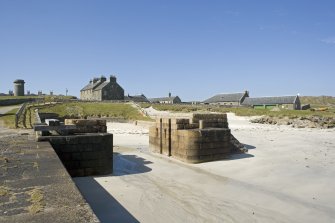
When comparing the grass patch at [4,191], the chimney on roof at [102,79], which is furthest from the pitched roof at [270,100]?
the grass patch at [4,191]

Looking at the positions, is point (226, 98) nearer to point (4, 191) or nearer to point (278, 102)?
point (278, 102)

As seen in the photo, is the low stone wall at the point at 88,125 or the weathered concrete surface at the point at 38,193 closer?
the weathered concrete surface at the point at 38,193

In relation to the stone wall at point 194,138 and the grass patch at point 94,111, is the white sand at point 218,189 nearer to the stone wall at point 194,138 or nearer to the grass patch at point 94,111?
the stone wall at point 194,138

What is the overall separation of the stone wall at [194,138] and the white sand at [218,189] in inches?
20.2

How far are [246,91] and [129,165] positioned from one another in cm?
6457

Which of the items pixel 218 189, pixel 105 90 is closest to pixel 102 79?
pixel 105 90

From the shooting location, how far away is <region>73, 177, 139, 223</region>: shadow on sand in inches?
255

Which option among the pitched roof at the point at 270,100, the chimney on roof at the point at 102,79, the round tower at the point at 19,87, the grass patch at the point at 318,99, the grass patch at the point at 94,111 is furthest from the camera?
the grass patch at the point at 318,99

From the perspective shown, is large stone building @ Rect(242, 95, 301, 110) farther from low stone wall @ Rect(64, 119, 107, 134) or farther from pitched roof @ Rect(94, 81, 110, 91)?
low stone wall @ Rect(64, 119, 107, 134)

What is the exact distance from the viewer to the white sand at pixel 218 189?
6.98 metres

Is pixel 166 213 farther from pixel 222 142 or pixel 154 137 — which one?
pixel 154 137

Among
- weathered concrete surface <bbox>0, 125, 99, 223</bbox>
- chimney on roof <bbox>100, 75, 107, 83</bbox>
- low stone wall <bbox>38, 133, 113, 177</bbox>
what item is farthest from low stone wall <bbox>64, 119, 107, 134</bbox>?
chimney on roof <bbox>100, 75, 107, 83</bbox>

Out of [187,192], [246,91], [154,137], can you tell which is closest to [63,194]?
[187,192]

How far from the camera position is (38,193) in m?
4.30
